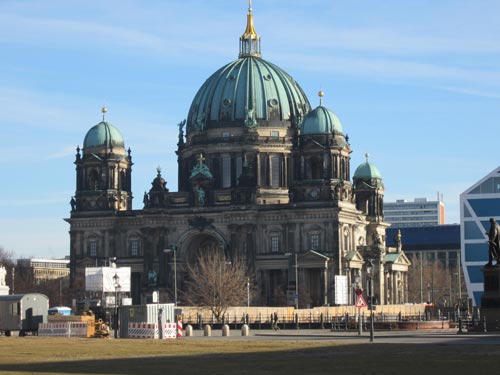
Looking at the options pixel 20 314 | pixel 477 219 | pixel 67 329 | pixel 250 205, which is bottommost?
pixel 67 329

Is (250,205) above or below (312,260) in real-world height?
above

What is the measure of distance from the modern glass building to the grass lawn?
8288 centimetres

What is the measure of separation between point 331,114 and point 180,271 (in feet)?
94.5

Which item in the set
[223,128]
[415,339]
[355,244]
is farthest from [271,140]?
[415,339]

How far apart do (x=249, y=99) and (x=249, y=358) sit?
132m

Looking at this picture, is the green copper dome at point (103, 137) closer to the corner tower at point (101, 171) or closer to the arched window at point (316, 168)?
the corner tower at point (101, 171)

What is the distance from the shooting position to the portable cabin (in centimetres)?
10525

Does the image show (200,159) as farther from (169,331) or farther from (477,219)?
(169,331)

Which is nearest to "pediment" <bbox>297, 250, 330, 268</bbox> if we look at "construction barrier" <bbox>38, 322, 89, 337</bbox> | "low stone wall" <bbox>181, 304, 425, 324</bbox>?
"low stone wall" <bbox>181, 304, 425, 324</bbox>

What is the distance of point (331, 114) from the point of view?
18262cm

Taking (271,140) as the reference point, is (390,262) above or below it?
below

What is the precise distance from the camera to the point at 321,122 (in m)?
181

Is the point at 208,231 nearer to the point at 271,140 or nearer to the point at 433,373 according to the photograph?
the point at 271,140

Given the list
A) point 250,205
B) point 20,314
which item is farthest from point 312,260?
point 20,314
